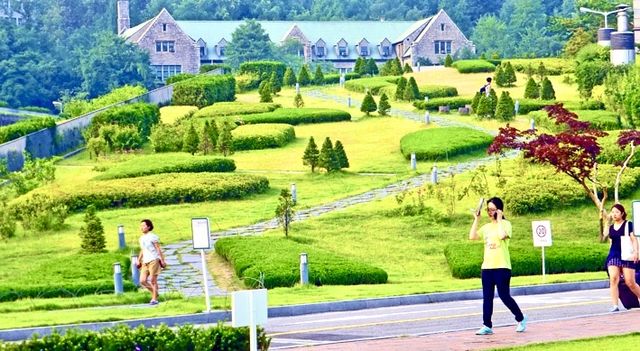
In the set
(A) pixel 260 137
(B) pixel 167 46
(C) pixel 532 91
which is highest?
(B) pixel 167 46

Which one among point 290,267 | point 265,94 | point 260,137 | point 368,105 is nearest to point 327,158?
point 260,137

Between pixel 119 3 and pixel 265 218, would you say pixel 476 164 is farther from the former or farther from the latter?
pixel 119 3

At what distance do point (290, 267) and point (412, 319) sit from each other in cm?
680

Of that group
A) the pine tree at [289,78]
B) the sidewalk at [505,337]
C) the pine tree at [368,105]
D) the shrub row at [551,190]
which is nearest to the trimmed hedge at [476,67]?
the pine tree at [289,78]

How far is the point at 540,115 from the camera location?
5394 cm

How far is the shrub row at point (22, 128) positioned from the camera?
4922 cm

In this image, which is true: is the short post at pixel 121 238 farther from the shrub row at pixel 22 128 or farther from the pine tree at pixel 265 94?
the pine tree at pixel 265 94

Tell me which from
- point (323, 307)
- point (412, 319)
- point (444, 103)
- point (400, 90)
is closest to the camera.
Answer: point (412, 319)

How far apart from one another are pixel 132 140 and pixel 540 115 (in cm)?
1459

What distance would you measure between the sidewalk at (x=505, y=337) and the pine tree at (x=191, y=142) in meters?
29.7

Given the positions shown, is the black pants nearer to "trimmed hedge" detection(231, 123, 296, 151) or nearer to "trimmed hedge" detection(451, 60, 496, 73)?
"trimmed hedge" detection(231, 123, 296, 151)

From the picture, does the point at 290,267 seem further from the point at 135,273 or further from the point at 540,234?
the point at 540,234

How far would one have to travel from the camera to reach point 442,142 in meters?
47.6

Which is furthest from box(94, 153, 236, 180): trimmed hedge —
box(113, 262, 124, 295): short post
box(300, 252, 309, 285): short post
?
box(113, 262, 124, 295): short post
